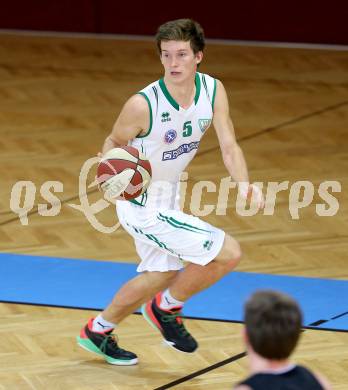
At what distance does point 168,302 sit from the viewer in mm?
5973

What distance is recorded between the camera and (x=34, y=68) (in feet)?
43.5

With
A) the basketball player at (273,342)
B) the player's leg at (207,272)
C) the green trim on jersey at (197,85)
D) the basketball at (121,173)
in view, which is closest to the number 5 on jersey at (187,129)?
the green trim on jersey at (197,85)

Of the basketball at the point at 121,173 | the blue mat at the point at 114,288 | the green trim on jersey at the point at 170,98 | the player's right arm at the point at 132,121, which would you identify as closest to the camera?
the basketball at the point at 121,173

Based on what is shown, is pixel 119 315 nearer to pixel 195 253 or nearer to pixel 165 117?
pixel 195 253

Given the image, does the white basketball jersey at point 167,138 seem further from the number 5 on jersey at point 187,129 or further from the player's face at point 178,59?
the player's face at point 178,59

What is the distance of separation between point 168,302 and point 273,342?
253 centimetres

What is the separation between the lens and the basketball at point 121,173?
5537 millimetres

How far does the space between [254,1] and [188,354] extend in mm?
8726

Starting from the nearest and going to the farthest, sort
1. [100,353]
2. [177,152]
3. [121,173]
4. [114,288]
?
1. [121,173]
2. [177,152]
3. [100,353]
4. [114,288]

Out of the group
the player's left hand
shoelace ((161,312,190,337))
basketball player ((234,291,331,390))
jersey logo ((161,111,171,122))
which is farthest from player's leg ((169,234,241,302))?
basketball player ((234,291,331,390))

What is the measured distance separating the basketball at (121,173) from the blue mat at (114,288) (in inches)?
52.2

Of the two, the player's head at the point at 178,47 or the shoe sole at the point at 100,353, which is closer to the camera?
the player's head at the point at 178,47

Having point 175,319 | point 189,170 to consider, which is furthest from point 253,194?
point 189,170

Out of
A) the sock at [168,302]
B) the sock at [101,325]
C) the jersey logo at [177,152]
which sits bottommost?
the sock at [101,325]
